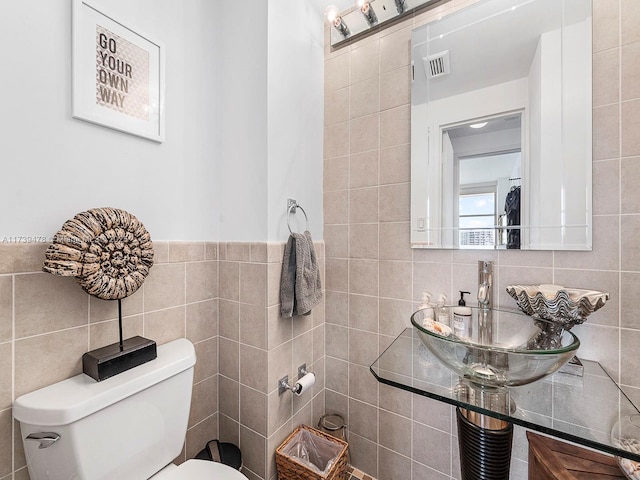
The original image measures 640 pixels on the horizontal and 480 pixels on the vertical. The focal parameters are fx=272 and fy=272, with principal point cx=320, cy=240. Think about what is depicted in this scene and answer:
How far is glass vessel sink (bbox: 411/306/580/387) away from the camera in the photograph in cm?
69

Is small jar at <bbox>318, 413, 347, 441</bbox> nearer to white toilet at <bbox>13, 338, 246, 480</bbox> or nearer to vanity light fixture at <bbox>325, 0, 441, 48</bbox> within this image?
white toilet at <bbox>13, 338, 246, 480</bbox>

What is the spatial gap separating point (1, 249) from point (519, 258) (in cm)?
163

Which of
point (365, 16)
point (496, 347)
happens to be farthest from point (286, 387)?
point (365, 16)

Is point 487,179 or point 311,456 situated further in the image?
point 311,456

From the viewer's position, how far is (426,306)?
1.18 m

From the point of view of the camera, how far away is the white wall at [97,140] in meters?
0.74

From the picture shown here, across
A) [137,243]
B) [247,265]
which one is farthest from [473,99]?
[137,243]

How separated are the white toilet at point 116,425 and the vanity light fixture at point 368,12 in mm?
1642

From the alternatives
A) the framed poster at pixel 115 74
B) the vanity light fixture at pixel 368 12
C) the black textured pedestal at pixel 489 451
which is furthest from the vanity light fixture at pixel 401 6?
the black textured pedestal at pixel 489 451

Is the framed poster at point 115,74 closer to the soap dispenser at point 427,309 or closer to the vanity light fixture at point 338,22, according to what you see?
the vanity light fixture at point 338,22

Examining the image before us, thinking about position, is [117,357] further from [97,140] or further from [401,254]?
[401,254]

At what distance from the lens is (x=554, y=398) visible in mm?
772

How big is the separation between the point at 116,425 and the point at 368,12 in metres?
1.85

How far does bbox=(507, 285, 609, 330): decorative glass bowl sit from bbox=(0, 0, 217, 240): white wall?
127cm
